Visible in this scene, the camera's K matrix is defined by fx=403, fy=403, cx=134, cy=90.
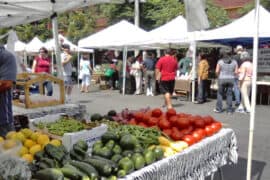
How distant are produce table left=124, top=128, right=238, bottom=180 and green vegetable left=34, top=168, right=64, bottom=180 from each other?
53 centimetres

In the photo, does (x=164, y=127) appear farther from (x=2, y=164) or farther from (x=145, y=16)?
(x=145, y=16)

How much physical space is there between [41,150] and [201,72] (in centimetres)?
1053

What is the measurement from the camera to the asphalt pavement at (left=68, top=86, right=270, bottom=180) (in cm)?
591

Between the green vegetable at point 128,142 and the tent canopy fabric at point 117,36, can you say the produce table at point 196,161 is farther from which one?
the tent canopy fabric at point 117,36

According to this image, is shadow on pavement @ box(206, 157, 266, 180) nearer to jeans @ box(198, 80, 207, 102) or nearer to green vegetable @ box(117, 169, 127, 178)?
green vegetable @ box(117, 169, 127, 178)

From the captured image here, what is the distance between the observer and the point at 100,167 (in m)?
3.05

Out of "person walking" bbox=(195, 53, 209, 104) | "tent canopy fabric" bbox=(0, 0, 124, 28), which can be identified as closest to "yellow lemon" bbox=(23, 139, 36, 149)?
"tent canopy fabric" bbox=(0, 0, 124, 28)

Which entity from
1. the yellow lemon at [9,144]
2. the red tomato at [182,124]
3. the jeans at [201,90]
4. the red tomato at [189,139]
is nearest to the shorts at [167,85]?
the jeans at [201,90]

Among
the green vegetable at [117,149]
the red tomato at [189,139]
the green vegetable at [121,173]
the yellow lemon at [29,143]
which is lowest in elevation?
the green vegetable at [121,173]

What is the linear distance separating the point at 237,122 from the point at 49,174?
7.85 meters

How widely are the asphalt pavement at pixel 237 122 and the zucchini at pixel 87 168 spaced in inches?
118

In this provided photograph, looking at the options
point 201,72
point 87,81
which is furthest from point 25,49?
point 201,72

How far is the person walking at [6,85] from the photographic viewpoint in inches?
181

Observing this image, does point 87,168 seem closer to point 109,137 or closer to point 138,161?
point 138,161
